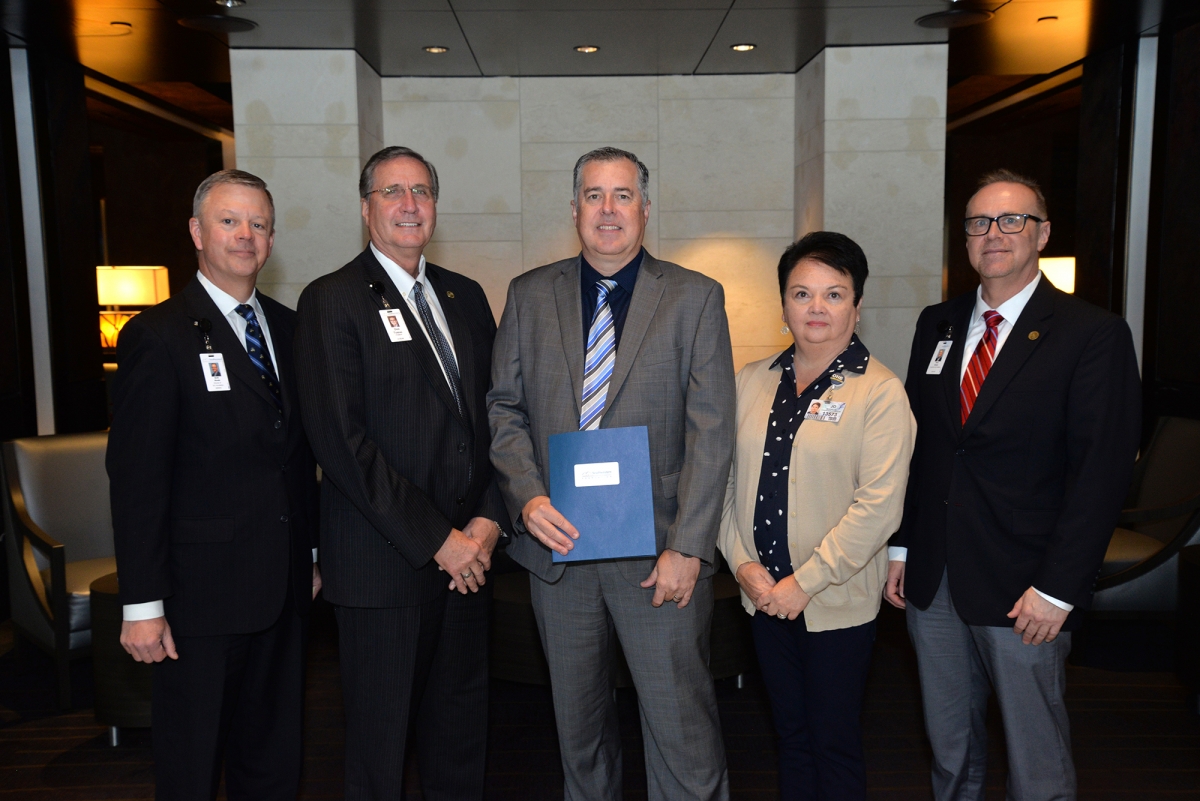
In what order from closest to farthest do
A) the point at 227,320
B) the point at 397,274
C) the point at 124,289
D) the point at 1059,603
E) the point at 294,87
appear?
the point at 1059,603 < the point at 227,320 < the point at 397,274 < the point at 294,87 < the point at 124,289

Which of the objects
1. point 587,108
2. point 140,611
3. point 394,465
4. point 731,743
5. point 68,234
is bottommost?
point 731,743

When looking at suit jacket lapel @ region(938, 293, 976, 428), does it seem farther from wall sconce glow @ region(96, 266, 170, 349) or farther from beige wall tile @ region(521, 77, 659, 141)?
wall sconce glow @ region(96, 266, 170, 349)

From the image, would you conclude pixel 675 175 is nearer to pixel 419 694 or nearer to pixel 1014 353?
pixel 1014 353

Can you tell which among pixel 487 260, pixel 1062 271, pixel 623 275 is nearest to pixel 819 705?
pixel 623 275

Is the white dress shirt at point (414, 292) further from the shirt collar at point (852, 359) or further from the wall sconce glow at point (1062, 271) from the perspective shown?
the wall sconce glow at point (1062, 271)

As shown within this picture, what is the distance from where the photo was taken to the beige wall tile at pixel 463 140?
6.34 m

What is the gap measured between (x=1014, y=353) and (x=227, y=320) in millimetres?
1986

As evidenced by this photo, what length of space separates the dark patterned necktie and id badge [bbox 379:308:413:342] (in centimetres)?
9

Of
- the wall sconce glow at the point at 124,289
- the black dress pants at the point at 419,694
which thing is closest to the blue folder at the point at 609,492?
the black dress pants at the point at 419,694

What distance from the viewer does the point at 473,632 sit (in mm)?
2494

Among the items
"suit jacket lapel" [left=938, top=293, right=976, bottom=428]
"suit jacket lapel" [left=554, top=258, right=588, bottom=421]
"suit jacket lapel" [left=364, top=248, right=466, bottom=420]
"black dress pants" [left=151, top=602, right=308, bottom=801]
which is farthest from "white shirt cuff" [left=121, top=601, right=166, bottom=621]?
"suit jacket lapel" [left=938, top=293, right=976, bottom=428]

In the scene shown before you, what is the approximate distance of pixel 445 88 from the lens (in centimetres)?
631

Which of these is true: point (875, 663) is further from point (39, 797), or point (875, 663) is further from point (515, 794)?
point (39, 797)

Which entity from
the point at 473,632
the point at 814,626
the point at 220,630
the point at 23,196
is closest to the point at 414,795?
the point at 473,632
